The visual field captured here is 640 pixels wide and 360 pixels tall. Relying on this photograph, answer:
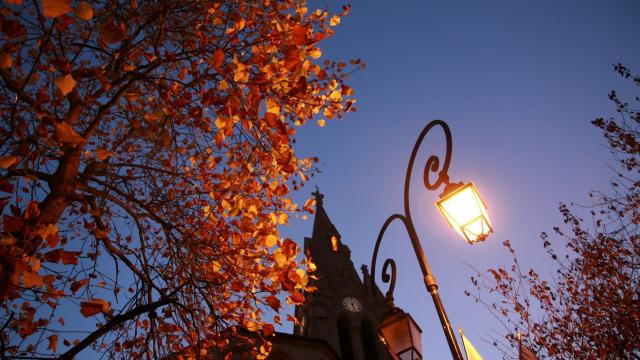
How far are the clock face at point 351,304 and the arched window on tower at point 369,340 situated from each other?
1089mm

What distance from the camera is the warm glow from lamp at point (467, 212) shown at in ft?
13.8

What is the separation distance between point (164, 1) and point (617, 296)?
1415cm

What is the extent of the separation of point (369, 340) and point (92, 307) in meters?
26.8

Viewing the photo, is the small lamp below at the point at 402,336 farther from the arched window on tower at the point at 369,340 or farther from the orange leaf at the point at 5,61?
the arched window on tower at the point at 369,340

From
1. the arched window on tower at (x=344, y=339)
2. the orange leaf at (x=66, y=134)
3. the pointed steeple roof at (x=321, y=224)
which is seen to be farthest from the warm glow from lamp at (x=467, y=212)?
the pointed steeple roof at (x=321, y=224)

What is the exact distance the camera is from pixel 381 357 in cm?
2684

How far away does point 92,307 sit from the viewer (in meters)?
4.52

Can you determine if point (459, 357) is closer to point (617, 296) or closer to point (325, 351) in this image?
point (617, 296)

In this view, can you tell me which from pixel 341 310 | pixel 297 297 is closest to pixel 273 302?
pixel 297 297

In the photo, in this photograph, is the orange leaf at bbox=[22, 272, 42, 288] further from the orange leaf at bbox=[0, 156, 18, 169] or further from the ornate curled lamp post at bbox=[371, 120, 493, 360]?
the ornate curled lamp post at bbox=[371, 120, 493, 360]

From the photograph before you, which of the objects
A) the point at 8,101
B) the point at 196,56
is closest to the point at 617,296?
the point at 196,56

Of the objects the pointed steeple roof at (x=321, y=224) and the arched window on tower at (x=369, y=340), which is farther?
the pointed steeple roof at (x=321, y=224)

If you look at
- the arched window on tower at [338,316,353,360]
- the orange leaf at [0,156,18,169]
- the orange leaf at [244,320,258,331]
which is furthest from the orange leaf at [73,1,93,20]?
the arched window on tower at [338,316,353,360]

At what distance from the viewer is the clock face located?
29438mm
